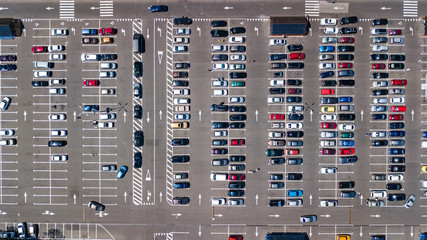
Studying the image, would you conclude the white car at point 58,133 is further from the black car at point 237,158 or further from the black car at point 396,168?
the black car at point 396,168

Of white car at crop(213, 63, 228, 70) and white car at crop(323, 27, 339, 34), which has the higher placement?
white car at crop(323, 27, 339, 34)

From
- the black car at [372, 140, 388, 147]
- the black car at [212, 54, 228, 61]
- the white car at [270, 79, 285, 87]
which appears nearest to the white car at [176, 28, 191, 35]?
the black car at [212, 54, 228, 61]

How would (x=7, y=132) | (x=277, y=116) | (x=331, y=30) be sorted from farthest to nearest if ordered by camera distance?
(x=7, y=132)
(x=277, y=116)
(x=331, y=30)

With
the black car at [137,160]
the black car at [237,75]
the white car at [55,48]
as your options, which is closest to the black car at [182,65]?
the black car at [237,75]

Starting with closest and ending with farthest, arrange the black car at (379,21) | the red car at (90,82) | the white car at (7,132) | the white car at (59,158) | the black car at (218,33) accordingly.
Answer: the black car at (379,21) < the black car at (218,33) < the red car at (90,82) < the white car at (59,158) < the white car at (7,132)

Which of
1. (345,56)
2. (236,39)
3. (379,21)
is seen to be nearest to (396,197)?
(345,56)

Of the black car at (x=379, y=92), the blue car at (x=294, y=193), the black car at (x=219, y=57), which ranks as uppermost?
the black car at (x=219, y=57)

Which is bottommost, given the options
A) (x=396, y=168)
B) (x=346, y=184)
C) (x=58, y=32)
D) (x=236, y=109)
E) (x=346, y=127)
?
(x=346, y=184)

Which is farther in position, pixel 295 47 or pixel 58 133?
pixel 58 133

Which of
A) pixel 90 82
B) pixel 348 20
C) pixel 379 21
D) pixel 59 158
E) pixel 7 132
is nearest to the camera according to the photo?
pixel 379 21

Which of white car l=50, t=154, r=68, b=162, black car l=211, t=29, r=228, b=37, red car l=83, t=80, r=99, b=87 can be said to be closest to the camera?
black car l=211, t=29, r=228, b=37

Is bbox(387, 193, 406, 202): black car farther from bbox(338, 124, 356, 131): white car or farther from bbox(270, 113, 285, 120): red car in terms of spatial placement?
bbox(270, 113, 285, 120): red car

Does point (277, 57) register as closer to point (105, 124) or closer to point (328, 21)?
point (328, 21)
